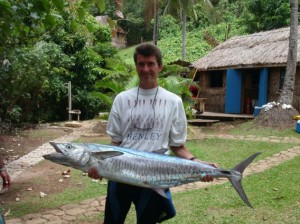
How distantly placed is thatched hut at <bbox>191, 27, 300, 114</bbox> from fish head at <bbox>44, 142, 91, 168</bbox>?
12458 mm

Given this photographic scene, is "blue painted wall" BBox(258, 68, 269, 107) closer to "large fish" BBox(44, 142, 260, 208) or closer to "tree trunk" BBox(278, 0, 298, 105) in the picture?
"tree trunk" BBox(278, 0, 298, 105)

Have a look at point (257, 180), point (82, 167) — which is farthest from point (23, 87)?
point (82, 167)

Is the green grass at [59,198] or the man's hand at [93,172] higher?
the man's hand at [93,172]

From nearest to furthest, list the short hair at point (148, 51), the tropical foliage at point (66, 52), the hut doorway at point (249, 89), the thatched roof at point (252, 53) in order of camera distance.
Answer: the short hair at point (148, 51) → the tropical foliage at point (66, 52) → the thatched roof at point (252, 53) → the hut doorway at point (249, 89)

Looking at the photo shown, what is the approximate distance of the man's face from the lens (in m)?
2.54

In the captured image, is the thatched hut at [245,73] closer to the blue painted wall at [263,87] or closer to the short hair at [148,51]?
the blue painted wall at [263,87]

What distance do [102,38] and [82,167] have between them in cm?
1848

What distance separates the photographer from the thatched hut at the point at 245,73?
14.7 metres

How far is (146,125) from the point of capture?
258 cm

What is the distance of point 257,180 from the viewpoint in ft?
20.6

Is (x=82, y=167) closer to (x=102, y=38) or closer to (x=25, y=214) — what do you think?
(x=25, y=214)

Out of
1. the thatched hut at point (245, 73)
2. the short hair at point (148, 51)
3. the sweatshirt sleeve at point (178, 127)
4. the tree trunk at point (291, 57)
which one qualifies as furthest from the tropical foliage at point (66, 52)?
the tree trunk at point (291, 57)

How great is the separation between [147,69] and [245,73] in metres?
14.8

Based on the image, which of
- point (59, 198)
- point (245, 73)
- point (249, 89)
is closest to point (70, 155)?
point (59, 198)
